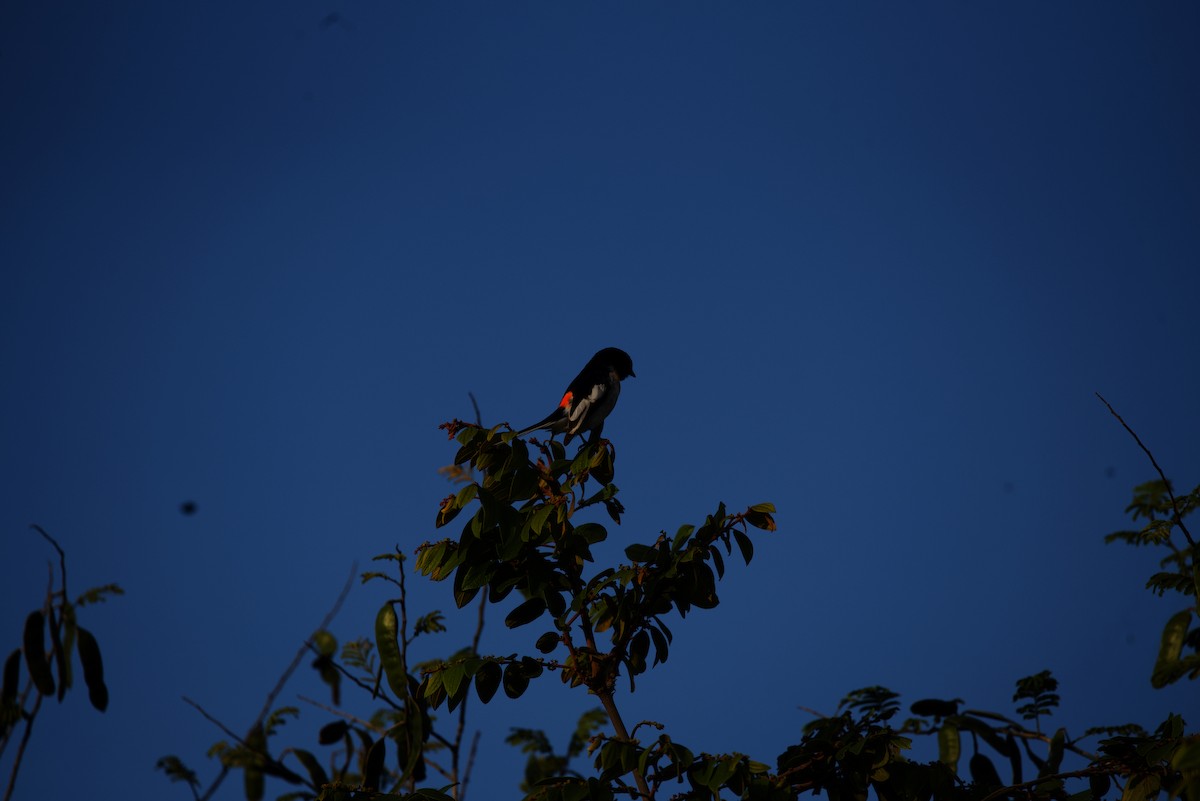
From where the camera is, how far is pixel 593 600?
11.0 ft

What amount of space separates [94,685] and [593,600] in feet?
9.97

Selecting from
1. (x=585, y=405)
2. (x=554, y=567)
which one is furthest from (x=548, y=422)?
(x=554, y=567)

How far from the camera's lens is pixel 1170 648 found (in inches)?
172

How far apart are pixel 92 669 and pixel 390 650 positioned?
1653mm

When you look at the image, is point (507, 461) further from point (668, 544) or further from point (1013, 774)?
point (1013, 774)

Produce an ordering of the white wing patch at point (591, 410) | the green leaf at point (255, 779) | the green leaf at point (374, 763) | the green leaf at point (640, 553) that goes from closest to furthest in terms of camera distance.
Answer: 1. the green leaf at point (640, 553)
2. the green leaf at point (374, 763)
3. the white wing patch at point (591, 410)
4. the green leaf at point (255, 779)

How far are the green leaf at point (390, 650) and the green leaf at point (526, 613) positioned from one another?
42.0 inches

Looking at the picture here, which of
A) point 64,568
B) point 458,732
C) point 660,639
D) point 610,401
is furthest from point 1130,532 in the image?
point 64,568

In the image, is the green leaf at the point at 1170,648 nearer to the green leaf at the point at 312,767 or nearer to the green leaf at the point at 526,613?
the green leaf at the point at 526,613

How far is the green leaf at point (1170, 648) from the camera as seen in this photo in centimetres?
430

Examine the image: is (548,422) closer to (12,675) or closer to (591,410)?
(591,410)

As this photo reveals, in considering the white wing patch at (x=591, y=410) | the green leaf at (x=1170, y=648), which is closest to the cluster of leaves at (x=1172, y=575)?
the green leaf at (x=1170, y=648)

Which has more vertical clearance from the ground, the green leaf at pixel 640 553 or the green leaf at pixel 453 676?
the green leaf at pixel 640 553

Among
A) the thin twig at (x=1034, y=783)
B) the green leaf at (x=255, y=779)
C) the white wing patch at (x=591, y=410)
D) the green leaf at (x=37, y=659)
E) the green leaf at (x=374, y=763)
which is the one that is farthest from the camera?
the green leaf at (x=255, y=779)
